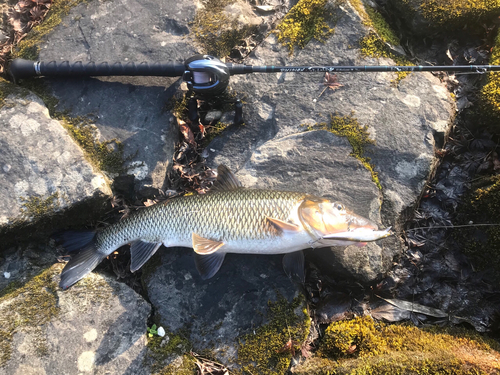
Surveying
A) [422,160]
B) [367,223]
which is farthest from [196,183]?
[422,160]

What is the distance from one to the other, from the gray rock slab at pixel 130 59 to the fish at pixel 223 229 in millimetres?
696

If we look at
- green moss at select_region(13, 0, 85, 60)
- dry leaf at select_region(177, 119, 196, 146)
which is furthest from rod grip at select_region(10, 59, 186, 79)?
dry leaf at select_region(177, 119, 196, 146)

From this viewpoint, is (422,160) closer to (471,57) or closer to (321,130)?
(321,130)

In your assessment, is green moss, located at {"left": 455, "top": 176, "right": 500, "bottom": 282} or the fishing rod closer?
green moss, located at {"left": 455, "top": 176, "right": 500, "bottom": 282}

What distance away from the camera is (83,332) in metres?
3.78

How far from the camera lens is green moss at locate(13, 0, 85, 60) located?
4.79m

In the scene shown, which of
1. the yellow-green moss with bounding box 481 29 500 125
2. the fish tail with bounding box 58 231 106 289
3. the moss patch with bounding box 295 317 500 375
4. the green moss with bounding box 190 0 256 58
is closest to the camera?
the moss patch with bounding box 295 317 500 375

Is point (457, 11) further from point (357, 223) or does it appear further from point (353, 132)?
point (357, 223)

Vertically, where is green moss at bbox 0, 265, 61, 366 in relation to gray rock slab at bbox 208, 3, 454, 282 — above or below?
below

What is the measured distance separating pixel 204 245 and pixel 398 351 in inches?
94.9

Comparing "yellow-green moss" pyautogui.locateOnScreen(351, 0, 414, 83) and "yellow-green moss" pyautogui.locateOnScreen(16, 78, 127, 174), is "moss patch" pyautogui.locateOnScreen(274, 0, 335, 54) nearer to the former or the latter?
"yellow-green moss" pyautogui.locateOnScreen(351, 0, 414, 83)

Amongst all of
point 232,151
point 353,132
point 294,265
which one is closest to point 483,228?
point 353,132

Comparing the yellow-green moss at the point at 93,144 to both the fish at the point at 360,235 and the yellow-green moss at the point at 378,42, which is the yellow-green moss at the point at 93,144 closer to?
the fish at the point at 360,235

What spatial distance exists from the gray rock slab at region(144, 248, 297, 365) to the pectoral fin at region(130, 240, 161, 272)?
227 millimetres
